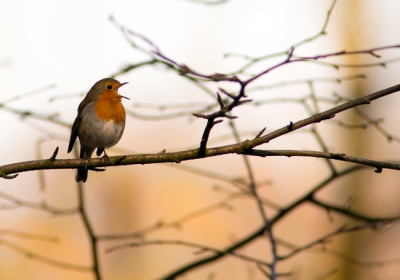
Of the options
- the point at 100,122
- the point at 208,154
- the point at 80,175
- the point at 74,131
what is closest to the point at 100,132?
the point at 100,122

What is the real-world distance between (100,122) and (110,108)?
0.18 m

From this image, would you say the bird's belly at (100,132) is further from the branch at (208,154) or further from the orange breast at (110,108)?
the branch at (208,154)

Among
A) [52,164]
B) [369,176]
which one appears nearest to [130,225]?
[369,176]

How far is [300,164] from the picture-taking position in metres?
13.5

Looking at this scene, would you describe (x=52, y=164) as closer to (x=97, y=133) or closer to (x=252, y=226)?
(x=97, y=133)

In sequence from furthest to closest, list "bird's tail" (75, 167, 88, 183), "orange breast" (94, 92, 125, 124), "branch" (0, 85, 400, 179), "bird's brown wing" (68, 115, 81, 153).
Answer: "orange breast" (94, 92, 125, 124) < "bird's brown wing" (68, 115, 81, 153) < "bird's tail" (75, 167, 88, 183) < "branch" (0, 85, 400, 179)

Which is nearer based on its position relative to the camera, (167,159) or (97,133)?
(167,159)

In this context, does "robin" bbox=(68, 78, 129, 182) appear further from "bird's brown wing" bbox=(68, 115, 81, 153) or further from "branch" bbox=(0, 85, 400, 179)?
"branch" bbox=(0, 85, 400, 179)

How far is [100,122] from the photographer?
4668 mm

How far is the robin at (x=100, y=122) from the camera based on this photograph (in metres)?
4.66

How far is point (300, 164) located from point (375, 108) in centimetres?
347

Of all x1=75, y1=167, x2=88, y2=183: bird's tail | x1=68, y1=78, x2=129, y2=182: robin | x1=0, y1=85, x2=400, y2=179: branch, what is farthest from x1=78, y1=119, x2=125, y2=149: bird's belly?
x1=0, y1=85, x2=400, y2=179: branch

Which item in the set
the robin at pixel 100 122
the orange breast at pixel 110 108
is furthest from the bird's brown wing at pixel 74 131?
the orange breast at pixel 110 108

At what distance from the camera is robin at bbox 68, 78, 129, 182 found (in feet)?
15.3
